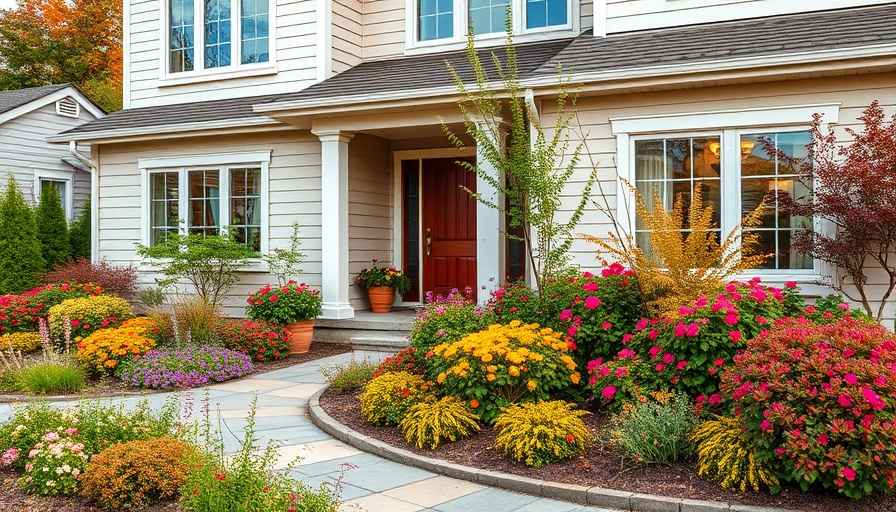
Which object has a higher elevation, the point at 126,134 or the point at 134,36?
the point at 134,36

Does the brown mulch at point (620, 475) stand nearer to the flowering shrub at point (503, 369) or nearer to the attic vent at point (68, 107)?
the flowering shrub at point (503, 369)

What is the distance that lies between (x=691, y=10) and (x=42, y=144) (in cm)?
1418

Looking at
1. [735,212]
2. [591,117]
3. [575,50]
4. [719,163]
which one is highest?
[575,50]

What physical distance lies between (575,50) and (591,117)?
1.00m

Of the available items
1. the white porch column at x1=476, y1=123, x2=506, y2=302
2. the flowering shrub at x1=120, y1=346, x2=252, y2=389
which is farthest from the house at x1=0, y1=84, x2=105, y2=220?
the white porch column at x1=476, y1=123, x2=506, y2=302

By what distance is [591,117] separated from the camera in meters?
8.17

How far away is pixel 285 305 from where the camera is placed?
9.36 meters

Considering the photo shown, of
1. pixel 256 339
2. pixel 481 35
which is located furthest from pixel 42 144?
pixel 481 35

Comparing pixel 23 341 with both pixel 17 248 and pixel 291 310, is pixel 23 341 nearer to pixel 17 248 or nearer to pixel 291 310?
pixel 291 310

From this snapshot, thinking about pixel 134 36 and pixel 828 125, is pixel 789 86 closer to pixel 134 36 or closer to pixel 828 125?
pixel 828 125

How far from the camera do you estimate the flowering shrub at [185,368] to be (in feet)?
24.2

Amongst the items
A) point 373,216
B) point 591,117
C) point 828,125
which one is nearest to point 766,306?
point 828,125

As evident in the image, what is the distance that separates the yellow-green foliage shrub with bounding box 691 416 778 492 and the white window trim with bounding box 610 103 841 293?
346cm

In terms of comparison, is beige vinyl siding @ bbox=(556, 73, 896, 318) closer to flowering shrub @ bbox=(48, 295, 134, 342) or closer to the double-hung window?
the double-hung window
